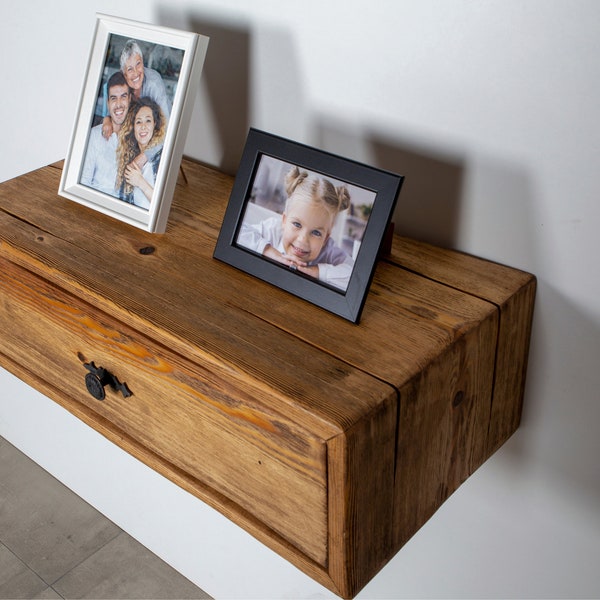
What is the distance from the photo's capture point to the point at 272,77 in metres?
1.06

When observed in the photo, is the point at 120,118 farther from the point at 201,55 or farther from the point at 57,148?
the point at 57,148

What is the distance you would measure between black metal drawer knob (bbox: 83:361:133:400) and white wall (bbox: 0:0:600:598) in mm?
399

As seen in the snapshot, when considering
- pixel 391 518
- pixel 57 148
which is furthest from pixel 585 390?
pixel 57 148

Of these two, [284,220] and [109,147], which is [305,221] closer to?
[284,220]

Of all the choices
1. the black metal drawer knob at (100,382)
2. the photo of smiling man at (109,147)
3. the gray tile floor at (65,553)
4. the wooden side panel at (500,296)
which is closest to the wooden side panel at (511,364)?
the wooden side panel at (500,296)

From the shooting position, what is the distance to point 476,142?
0.90 m

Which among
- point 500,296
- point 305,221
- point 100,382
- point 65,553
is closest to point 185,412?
point 100,382

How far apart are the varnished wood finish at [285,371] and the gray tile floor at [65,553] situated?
2.82 feet

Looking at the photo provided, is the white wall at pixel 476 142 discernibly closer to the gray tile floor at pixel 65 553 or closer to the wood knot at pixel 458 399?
the wood knot at pixel 458 399

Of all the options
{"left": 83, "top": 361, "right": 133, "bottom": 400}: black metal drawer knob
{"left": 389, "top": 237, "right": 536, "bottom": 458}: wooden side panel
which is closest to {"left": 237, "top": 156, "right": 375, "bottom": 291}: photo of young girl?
{"left": 389, "top": 237, "right": 536, "bottom": 458}: wooden side panel

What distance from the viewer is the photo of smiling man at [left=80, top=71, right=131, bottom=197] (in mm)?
1041

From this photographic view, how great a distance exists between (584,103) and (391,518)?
1.58 ft

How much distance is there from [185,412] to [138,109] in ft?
1.38

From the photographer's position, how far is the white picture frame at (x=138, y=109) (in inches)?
38.0
